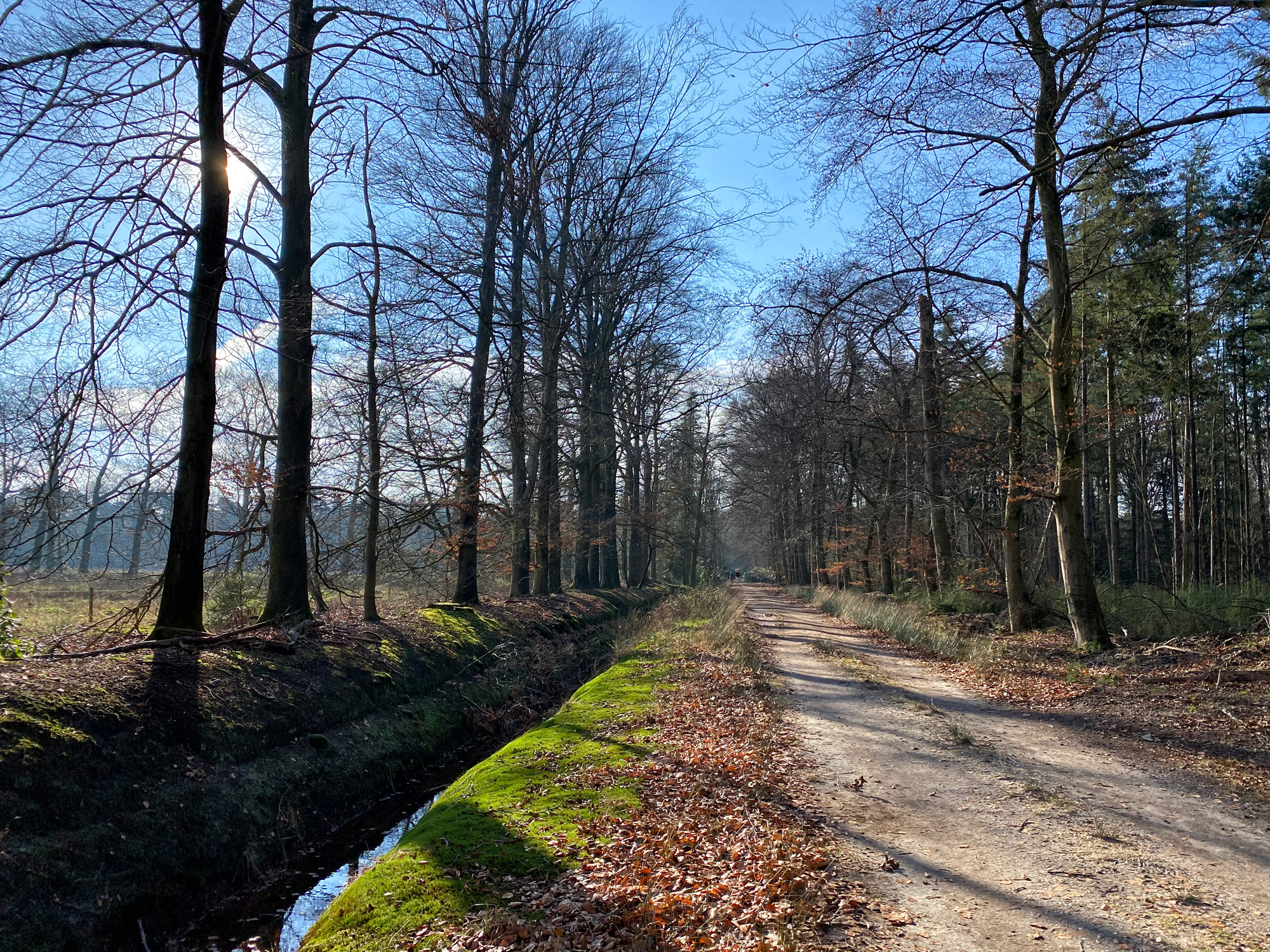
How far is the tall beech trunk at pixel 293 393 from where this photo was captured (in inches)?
402

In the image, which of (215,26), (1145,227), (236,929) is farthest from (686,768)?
(1145,227)

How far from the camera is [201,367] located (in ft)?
25.6

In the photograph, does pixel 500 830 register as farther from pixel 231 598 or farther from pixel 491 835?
pixel 231 598

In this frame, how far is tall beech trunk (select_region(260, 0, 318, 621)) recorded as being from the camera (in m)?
10.2

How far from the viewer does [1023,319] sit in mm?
13805

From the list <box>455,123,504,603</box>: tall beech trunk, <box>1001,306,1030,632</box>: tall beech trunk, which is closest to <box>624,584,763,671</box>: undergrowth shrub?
<box>455,123,504,603</box>: tall beech trunk

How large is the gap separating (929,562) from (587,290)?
1367cm

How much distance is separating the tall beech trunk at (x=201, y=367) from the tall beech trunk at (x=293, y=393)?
2.22 metres

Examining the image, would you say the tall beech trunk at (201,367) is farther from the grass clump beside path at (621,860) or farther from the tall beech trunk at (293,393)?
the grass clump beside path at (621,860)

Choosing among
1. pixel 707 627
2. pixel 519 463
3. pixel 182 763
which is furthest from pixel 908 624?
pixel 182 763

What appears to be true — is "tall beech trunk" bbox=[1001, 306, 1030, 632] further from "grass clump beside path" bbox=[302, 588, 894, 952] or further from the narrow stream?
the narrow stream

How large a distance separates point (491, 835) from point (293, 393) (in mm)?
7716

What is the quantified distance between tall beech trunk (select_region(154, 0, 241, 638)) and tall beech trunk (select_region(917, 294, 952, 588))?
11.9m

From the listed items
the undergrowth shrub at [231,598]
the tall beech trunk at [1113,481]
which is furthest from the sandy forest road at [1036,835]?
the tall beech trunk at [1113,481]
